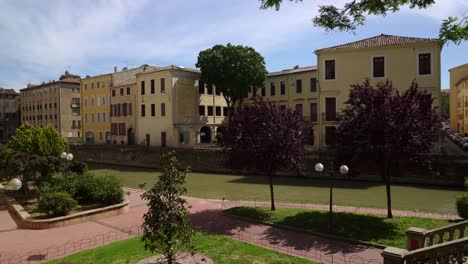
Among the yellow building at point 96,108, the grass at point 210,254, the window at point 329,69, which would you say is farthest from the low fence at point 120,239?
the yellow building at point 96,108

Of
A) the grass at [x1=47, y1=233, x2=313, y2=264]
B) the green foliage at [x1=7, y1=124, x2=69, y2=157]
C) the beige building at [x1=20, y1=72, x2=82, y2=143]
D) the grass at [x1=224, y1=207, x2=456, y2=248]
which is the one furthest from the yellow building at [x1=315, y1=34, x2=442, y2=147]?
the beige building at [x1=20, y1=72, x2=82, y2=143]

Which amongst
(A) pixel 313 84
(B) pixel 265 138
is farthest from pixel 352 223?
(A) pixel 313 84

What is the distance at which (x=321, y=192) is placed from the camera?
2392 centimetres

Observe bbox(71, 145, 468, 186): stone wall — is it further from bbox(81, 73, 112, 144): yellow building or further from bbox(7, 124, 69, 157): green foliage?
bbox(7, 124, 69, 157): green foliage

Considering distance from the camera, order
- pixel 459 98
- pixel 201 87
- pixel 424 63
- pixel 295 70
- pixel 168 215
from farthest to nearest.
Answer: pixel 459 98
pixel 295 70
pixel 201 87
pixel 424 63
pixel 168 215

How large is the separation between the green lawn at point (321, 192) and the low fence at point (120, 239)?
30.9ft

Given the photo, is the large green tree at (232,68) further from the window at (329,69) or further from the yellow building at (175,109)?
the window at (329,69)

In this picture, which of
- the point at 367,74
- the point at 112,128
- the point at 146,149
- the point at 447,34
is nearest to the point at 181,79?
the point at 146,149

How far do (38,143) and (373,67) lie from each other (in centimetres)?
2811

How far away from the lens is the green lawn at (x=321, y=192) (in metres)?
20.2

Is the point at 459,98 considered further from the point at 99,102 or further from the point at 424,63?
the point at 99,102

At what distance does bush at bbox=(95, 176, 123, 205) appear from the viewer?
1744 cm

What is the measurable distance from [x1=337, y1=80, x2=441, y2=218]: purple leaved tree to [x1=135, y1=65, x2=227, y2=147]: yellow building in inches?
1208

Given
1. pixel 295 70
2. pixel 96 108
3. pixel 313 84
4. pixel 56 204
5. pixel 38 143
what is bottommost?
pixel 56 204
